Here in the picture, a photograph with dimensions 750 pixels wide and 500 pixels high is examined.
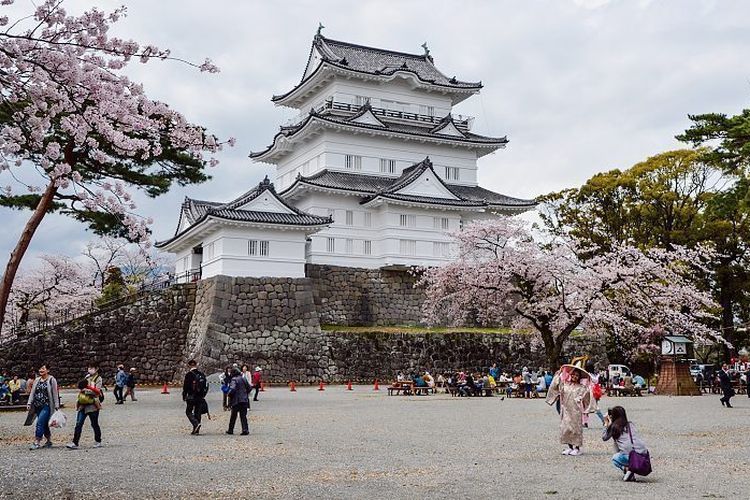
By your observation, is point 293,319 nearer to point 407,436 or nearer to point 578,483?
point 407,436

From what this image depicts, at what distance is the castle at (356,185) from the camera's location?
36.2m

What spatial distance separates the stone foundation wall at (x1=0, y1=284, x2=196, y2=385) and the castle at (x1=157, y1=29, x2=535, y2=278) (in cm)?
286

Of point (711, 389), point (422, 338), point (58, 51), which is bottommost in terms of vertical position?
point (711, 389)

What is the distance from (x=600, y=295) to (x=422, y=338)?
37.7 ft

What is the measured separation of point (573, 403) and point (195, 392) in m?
7.95

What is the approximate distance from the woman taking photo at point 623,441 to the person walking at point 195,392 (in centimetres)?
879

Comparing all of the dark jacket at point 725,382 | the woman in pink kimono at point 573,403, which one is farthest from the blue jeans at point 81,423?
the dark jacket at point 725,382

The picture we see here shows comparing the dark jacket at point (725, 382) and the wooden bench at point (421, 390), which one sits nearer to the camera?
the dark jacket at point (725, 382)

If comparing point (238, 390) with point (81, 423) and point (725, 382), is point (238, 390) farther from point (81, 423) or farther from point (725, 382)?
point (725, 382)

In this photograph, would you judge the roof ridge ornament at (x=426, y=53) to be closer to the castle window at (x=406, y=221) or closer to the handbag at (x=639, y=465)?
the castle window at (x=406, y=221)

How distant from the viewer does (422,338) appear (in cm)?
3819

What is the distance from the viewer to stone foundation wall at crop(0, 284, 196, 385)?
32.6 m

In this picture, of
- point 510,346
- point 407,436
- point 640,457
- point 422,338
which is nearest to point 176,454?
point 407,436

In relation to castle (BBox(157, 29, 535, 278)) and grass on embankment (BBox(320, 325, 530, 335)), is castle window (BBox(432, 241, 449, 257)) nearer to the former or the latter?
castle (BBox(157, 29, 535, 278))
